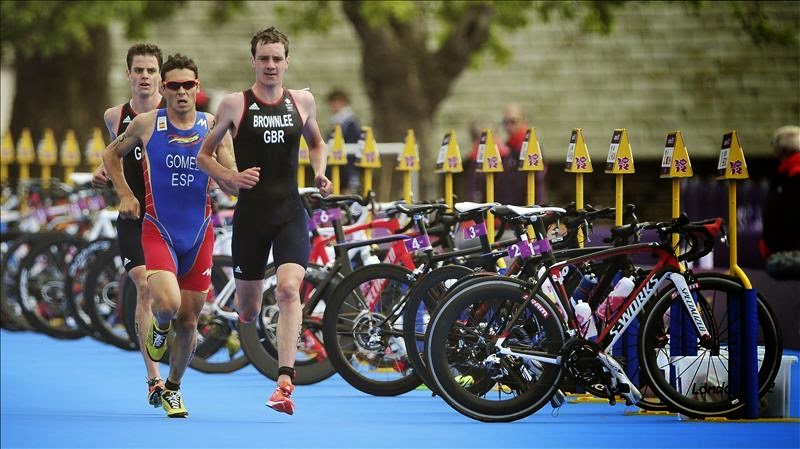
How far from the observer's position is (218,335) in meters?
12.7

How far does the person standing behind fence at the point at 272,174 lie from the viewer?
366 inches

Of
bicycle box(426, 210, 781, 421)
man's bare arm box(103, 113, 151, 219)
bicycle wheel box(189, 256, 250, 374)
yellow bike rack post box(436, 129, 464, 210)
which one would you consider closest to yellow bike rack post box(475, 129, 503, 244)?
yellow bike rack post box(436, 129, 464, 210)

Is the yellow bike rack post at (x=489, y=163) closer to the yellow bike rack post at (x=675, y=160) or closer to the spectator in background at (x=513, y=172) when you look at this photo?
the spectator in background at (x=513, y=172)

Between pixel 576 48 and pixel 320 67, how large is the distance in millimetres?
3616

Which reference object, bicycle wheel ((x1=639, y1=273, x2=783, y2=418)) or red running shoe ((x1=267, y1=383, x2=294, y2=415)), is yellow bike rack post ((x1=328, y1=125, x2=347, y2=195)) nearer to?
bicycle wheel ((x1=639, y1=273, x2=783, y2=418))

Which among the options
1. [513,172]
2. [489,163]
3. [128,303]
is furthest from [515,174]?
[489,163]

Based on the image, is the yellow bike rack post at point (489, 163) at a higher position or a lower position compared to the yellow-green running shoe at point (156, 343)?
higher

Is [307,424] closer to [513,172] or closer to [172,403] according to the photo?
[172,403]

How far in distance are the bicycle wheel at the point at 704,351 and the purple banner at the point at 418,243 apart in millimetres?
1568

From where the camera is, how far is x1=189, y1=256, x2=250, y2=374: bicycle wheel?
12.7 metres

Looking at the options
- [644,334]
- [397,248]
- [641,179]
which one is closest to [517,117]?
[397,248]

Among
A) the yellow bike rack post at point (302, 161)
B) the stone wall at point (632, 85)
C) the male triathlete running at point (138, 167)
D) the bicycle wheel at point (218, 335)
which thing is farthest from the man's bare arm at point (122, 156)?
the stone wall at point (632, 85)

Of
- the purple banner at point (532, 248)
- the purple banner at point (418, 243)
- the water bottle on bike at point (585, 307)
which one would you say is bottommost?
the water bottle on bike at point (585, 307)

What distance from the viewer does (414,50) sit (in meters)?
23.0
